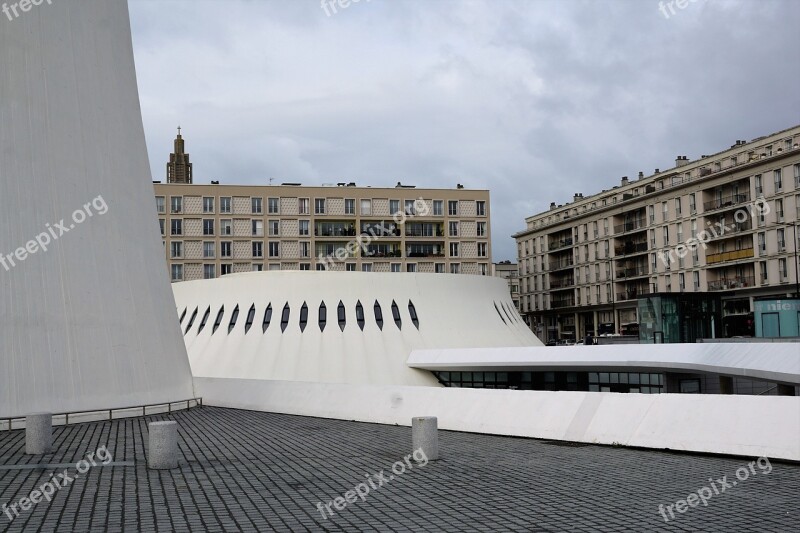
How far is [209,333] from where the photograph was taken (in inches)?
1939

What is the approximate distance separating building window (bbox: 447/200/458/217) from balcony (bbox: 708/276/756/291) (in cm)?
2534

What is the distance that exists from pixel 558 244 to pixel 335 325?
164 ft

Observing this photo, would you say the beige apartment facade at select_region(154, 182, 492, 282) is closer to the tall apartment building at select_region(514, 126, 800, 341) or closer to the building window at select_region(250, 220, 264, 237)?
the building window at select_region(250, 220, 264, 237)

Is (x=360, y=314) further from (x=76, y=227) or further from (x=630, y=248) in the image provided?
(x=630, y=248)

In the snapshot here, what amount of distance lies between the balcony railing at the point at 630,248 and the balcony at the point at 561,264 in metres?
8.71

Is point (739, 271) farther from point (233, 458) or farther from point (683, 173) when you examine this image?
point (233, 458)

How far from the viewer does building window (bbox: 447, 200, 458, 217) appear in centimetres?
7806

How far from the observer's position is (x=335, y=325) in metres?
47.7

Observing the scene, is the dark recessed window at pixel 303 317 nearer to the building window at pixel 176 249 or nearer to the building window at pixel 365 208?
the building window at pixel 176 249

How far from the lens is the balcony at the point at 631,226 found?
76125mm

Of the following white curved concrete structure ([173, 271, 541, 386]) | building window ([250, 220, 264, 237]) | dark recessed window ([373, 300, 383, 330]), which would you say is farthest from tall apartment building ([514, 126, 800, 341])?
building window ([250, 220, 264, 237])

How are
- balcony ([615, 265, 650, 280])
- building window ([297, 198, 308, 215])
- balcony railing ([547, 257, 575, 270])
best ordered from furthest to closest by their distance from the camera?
balcony railing ([547, 257, 575, 270])
building window ([297, 198, 308, 215])
balcony ([615, 265, 650, 280])

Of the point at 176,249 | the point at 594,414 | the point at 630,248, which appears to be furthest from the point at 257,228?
the point at 594,414

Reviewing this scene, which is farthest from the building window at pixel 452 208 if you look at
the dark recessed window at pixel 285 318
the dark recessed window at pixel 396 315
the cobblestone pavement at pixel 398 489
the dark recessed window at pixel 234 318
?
the cobblestone pavement at pixel 398 489
